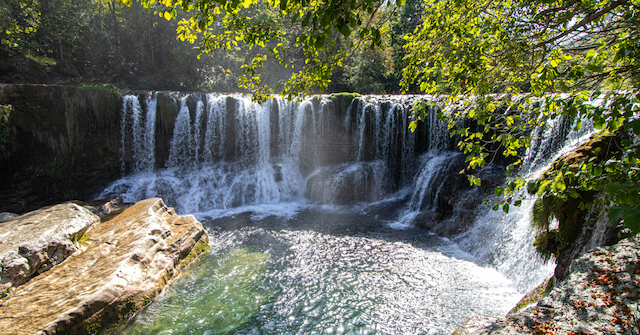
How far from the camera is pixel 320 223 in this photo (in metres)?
11.6

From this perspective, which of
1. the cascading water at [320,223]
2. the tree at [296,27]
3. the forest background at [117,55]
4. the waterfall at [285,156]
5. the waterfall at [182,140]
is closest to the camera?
the tree at [296,27]

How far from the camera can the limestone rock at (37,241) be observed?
554 centimetres

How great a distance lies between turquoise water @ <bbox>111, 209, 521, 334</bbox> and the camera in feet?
18.7

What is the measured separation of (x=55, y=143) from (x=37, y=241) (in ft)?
31.7

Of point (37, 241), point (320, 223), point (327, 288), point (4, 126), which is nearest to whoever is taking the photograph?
point (37, 241)

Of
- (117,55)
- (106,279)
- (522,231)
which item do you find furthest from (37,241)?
(117,55)

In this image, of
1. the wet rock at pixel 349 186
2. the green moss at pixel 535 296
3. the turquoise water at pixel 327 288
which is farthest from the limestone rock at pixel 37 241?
the wet rock at pixel 349 186

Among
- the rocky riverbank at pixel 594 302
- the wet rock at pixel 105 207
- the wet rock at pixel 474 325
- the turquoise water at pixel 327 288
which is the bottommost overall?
the turquoise water at pixel 327 288

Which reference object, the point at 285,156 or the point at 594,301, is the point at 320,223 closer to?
the point at 285,156

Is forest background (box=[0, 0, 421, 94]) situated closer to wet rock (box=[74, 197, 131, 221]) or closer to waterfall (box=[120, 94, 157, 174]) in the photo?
waterfall (box=[120, 94, 157, 174])

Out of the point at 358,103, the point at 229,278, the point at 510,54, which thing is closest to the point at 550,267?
the point at 510,54

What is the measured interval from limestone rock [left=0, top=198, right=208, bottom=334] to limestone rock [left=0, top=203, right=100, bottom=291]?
0.66 ft

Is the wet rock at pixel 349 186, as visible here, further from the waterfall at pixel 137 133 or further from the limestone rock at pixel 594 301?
the limestone rock at pixel 594 301

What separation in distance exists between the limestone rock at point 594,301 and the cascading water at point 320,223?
10.1 feet
